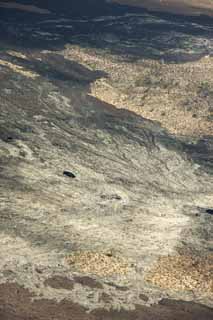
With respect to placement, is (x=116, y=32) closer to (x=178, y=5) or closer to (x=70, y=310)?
(x=178, y=5)

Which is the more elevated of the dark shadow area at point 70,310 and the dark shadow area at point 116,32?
the dark shadow area at point 116,32

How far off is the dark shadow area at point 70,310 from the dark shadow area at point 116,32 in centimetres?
3797

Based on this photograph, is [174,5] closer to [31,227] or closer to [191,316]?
[31,227]

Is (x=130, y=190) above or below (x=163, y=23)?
below

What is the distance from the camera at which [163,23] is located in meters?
69.9

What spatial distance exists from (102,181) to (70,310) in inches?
540

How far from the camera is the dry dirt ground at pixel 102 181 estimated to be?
22.9m

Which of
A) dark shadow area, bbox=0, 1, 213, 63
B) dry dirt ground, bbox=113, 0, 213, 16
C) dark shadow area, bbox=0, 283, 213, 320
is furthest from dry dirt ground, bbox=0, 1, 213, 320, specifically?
dry dirt ground, bbox=113, 0, 213, 16

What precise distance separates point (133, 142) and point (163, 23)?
35.6 m

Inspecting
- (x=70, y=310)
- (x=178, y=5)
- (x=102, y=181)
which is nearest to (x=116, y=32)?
(x=178, y=5)

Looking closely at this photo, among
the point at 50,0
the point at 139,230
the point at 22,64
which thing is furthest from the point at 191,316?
the point at 50,0

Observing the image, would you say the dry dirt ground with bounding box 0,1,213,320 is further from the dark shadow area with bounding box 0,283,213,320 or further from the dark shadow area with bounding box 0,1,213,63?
the dark shadow area with bounding box 0,1,213,63

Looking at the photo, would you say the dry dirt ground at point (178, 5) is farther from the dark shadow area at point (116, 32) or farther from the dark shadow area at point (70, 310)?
the dark shadow area at point (70, 310)

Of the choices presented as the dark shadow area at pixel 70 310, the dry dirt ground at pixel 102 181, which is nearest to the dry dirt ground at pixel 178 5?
the dry dirt ground at pixel 102 181
